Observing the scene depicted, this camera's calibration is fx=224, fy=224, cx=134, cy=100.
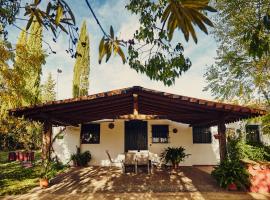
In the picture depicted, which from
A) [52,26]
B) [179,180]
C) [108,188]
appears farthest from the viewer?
[179,180]

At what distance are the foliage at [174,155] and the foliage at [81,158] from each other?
4.39 meters

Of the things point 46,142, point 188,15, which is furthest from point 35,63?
point 188,15

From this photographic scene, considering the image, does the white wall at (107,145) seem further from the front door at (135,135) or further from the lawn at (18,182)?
the lawn at (18,182)

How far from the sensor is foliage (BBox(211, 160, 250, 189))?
299 inches

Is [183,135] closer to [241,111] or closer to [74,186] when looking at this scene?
[241,111]

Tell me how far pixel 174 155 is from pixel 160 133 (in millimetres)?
1602

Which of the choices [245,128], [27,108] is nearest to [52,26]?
[27,108]

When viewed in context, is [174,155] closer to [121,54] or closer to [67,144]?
[67,144]

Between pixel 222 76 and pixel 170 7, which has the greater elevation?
pixel 222 76

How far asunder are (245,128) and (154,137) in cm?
625

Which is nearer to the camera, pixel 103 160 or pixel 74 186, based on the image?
pixel 74 186

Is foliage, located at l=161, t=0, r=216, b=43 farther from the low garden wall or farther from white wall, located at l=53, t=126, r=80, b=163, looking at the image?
white wall, located at l=53, t=126, r=80, b=163

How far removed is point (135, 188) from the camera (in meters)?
7.90

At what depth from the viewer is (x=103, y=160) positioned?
1335 centimetres
